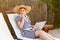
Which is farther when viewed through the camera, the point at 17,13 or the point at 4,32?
the point at 17,13

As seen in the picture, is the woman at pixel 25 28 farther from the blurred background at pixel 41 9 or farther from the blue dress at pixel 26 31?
the blurred background at pixel 41 9

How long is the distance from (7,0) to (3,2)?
0.39 ft

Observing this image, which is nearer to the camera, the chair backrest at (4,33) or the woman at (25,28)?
the chair backrest at (4,33)

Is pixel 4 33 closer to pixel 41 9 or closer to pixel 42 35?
pixel 42 35

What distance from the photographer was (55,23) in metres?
5.50

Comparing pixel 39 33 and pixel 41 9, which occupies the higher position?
pixel 41 9

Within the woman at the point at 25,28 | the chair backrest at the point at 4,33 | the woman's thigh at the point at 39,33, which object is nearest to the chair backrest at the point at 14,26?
the woman at the point at 25,28

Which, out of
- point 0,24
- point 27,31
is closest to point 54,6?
point 27,31

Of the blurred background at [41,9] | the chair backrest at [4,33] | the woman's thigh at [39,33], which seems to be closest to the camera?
the chair backrest at [4,33]

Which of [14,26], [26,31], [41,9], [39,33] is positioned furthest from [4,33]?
[41,9]

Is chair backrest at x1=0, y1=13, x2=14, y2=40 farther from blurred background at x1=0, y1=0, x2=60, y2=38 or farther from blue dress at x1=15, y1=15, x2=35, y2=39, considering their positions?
blurred background at x1=0, y1=0, x2=60, y2=38

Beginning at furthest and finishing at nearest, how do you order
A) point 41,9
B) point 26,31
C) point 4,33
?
1. point 41,9
2. point 26,31
3. point 4,33

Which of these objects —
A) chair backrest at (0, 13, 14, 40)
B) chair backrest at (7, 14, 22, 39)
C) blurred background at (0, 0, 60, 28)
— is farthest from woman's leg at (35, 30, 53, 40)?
blurred background at (0, 0, 60, 28)

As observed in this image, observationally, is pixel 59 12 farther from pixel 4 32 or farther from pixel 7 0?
pixel 4 32
